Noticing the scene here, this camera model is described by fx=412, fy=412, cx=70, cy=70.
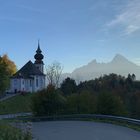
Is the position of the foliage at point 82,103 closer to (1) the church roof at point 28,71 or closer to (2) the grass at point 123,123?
(2) the grass at point 123,123

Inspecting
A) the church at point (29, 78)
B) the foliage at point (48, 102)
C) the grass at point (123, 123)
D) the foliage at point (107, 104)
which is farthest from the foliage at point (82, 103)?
the church at point (29, 78)

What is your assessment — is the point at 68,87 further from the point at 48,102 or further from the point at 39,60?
the point at 48,102

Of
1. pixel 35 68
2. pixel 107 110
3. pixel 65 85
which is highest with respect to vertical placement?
pixel 35 68

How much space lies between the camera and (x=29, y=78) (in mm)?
114500

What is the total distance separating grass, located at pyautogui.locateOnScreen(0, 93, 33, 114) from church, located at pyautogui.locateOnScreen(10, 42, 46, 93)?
19.7 m

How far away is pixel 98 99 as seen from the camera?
41594 mm

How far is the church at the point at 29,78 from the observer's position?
111 metres

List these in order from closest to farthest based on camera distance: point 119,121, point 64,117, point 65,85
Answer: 1. point 119,121
2. point 64,117
3. point 65,85

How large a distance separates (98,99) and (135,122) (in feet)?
65.0

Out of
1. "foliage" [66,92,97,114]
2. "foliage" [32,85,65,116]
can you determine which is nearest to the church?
"foliage" [66,92,97,114]

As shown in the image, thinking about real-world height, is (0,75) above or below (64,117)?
above

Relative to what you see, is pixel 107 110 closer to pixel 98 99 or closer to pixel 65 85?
pixel 98 99

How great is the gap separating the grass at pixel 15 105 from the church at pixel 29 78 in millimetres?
19742

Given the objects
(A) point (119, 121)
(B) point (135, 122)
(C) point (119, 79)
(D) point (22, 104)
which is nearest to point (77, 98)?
(A) point (119, 121)
